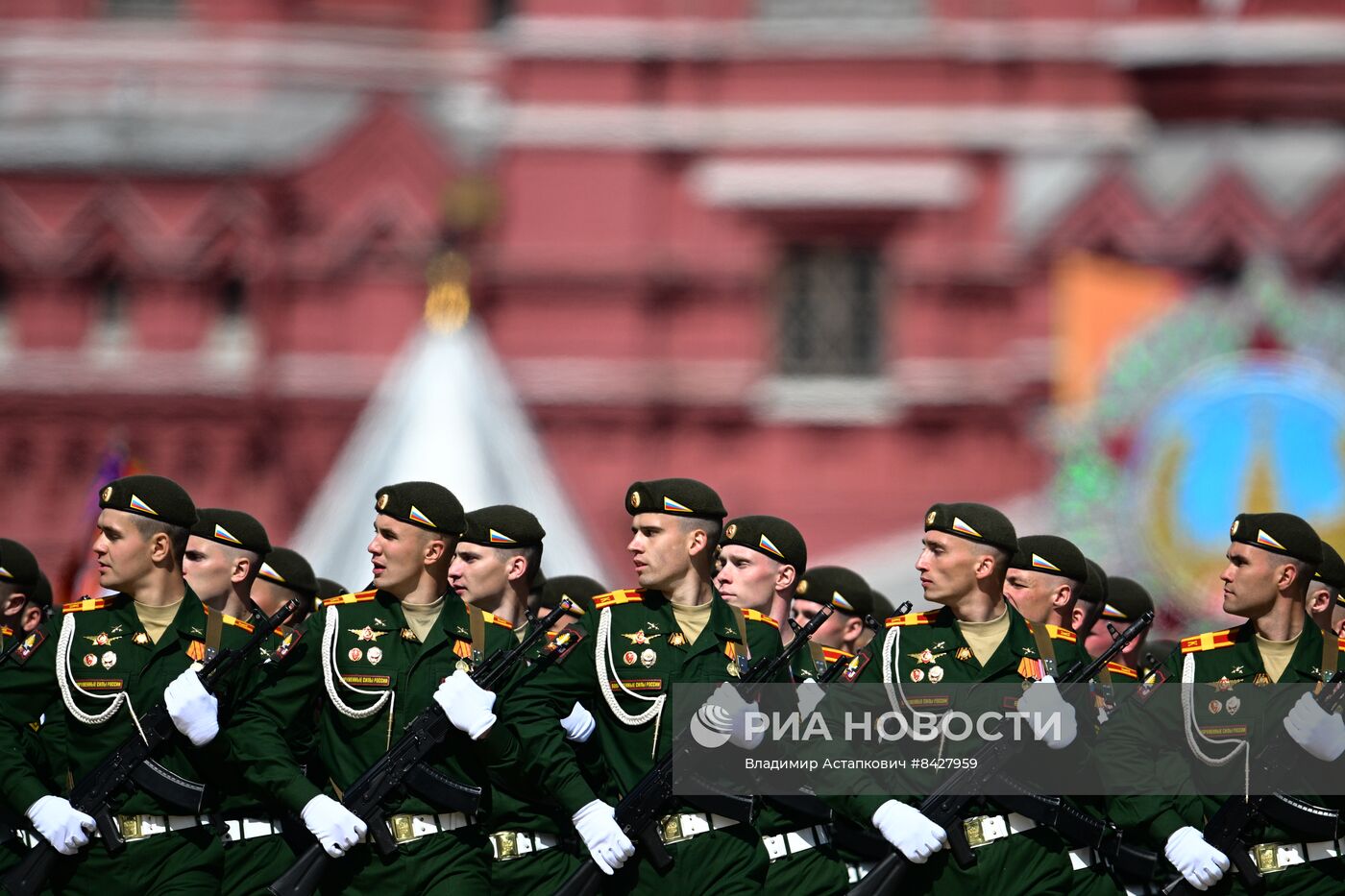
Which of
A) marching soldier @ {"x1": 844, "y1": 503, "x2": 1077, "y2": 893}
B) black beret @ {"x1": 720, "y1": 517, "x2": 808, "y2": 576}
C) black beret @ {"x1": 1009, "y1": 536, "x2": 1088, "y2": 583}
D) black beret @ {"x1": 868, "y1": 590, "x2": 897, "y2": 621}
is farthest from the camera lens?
black beret @ {"x1": 868, "y1": 590, "x2": 897, "y2": 621}

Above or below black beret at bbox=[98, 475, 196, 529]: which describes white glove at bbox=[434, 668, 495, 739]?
below

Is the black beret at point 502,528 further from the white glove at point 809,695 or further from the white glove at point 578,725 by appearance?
the white glove at point 809,695

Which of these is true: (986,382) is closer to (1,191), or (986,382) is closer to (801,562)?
(1,191)

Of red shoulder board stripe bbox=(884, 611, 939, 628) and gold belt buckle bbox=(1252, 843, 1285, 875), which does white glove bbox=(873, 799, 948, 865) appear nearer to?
red shoulder board stripe bbox=(884, 611, 939, 628)

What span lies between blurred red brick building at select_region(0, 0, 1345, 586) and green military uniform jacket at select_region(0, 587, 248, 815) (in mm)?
11489

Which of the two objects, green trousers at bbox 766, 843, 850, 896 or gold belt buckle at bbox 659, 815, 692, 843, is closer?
gold belt buckle at bbox 659, 815, 692, 843

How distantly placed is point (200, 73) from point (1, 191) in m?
1.98

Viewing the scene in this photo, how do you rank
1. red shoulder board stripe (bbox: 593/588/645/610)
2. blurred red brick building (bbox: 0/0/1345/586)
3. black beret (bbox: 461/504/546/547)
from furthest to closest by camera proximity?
blurred red brick building (bbox: 0/0/1345/586)
black beret (bbox: 461/504/546/547)
red shoulder board stripe (bbox: 593/588/645/610)

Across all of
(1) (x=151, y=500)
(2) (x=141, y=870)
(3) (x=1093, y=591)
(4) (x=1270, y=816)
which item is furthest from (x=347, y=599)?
(4) (x=1270, y=816)

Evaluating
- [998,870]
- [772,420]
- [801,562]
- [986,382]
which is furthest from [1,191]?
[998,870]

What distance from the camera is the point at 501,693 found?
7887mm

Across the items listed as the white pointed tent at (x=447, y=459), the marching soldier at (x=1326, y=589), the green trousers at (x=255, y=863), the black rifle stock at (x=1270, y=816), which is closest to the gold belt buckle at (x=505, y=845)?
the green trousers at (x=255, y=863)

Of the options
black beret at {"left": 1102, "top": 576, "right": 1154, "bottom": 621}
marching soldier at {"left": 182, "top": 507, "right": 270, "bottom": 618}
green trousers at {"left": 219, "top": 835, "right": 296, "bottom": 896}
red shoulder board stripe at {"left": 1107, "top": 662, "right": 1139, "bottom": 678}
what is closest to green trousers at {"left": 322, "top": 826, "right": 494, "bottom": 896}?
green trousers at {"left": 219, "top": 835, "right": 296, "bottom": 896}

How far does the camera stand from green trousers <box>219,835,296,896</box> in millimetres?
8203
